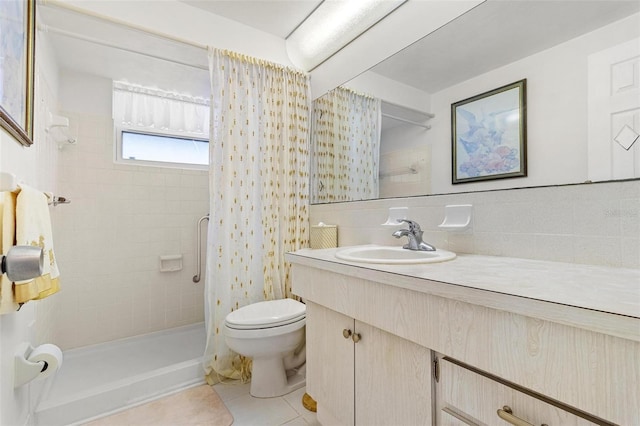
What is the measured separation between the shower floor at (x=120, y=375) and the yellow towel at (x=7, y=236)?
3.29 feet

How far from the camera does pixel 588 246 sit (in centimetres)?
92

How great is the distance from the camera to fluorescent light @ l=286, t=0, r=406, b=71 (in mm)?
1649

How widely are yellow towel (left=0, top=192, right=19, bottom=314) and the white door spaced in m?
1.75

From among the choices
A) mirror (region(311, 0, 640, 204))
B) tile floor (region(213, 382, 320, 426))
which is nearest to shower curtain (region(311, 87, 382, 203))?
mirror (region(311, 0, 640, 204))

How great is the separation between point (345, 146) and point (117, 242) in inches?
79.4

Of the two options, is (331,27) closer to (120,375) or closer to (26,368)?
(26,368)

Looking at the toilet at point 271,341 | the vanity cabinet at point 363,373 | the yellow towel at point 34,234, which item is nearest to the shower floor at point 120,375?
the toilet at point 271,341

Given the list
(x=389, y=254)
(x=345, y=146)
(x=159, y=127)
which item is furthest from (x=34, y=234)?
(x=159, y=127)

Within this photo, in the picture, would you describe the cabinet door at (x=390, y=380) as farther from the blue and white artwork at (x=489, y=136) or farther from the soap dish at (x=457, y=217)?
the blue and white artwork at (x=489, y=136)

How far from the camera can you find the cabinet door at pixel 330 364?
1076 millimetres

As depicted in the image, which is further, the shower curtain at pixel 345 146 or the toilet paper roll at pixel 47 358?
the shower curtain at pixel 345 146

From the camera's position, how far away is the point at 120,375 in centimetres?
189

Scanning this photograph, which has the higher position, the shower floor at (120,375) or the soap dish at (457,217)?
the soap dish at (457,217)

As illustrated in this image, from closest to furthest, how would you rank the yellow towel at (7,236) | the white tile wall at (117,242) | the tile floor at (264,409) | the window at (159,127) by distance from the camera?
the yellow towel at (7,236) < the tile floor at (264,409) < the white tile wall at (117,242) < the window at (159,127)
